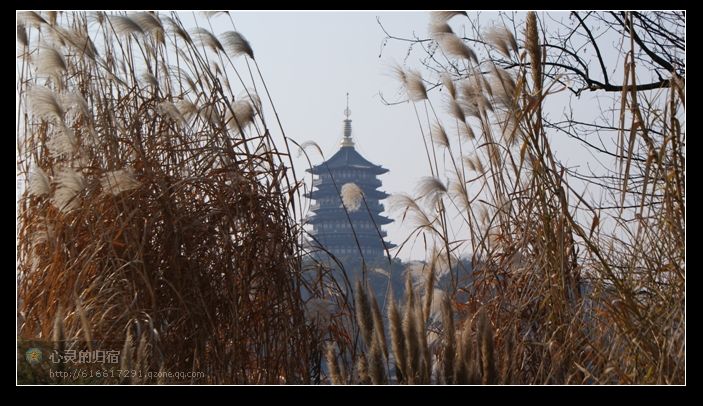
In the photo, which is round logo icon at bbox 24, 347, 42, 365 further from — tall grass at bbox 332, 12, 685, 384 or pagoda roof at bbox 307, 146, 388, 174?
pagoda roof at bbox 307, 146, 388, 174

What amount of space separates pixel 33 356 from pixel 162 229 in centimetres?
54

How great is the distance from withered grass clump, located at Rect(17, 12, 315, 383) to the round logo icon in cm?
9

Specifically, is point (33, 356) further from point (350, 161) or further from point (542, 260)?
point (350, 161)

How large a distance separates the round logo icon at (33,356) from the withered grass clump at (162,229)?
0.09 meters

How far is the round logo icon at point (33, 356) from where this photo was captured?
2.04 meters

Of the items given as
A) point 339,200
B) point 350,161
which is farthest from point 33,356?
point 350,161

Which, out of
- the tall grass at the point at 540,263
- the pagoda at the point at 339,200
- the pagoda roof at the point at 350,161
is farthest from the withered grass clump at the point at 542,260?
the pagoda roof at the point at 350,161

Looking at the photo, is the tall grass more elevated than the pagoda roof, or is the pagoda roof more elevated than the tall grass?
the pagoda roof

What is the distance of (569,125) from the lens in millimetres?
4086

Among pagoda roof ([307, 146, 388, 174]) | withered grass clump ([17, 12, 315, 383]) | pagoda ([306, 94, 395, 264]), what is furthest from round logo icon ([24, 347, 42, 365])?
pagoda roof ([307, 146, 388, 174])

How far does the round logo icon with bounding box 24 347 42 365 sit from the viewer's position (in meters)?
2.04

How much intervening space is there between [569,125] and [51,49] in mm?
2453

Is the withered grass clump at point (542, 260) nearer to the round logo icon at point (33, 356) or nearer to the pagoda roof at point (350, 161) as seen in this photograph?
the round logo icon at point (33, 356)

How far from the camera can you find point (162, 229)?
248 centimetres
